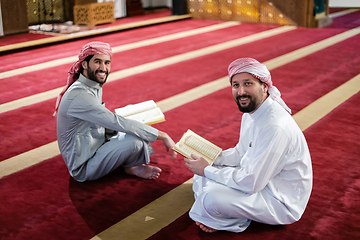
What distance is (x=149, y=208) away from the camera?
84.4 inches

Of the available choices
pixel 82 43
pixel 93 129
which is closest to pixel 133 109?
pixel 93 129

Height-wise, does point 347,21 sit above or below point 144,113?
above

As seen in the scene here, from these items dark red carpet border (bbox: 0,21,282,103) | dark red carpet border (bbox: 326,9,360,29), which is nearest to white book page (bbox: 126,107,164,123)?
dark red carpet border (bbox: 0,21,282,103)

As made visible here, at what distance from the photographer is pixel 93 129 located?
2.33m

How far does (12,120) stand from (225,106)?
183 cm

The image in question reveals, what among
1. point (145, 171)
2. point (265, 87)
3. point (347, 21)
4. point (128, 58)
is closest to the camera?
point (265, 87)

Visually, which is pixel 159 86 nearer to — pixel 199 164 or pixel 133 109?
pixel 133 109

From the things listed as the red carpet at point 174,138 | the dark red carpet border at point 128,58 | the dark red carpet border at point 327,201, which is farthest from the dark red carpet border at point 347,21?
the dark red carpet border at point 327,201

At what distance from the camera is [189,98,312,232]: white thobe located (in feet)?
5.55

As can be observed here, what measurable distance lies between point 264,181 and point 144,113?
99cm

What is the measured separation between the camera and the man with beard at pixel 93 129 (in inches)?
86.8

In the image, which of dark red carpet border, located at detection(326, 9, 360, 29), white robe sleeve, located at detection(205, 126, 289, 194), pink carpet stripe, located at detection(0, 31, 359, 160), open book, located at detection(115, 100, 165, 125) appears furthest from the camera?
dark red carpet border, located at detection(326, 9, 360, 29)

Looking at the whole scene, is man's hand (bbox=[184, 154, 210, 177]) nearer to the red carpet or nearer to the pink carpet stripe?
the red carpet

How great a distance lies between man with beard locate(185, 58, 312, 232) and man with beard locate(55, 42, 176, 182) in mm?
480
